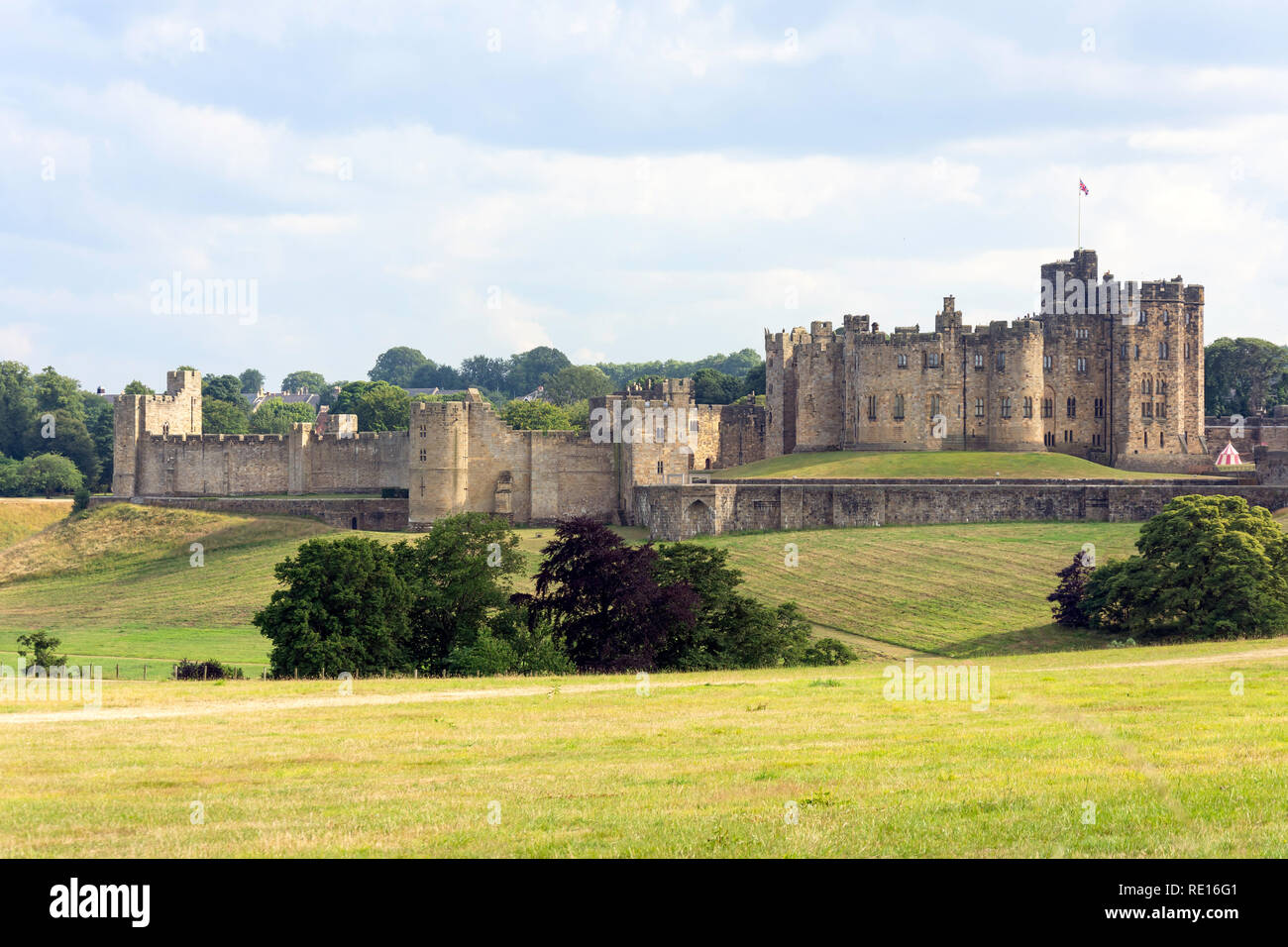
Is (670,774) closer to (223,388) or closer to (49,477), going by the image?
(49,477)

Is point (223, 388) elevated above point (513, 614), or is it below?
above

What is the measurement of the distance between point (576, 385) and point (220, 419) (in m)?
56.9

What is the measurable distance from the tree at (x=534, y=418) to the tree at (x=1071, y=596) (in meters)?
58.0

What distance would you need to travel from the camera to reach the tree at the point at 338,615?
35.8m

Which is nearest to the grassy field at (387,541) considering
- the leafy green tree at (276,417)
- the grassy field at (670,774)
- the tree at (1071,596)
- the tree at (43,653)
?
the tree at (1071,596)

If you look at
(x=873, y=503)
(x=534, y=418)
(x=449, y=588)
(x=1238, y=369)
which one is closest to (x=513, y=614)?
(x=449, y=588)

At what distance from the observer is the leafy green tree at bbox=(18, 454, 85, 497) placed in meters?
103

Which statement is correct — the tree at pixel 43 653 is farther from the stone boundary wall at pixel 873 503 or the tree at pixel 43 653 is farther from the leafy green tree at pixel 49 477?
the leafy green tree at pixel 49 477

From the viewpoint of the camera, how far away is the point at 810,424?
3174 inches

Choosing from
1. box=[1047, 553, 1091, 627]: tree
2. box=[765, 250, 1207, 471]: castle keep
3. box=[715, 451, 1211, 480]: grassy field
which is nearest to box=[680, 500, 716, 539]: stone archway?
box=[715, 451, 1211, 480]: grassy field

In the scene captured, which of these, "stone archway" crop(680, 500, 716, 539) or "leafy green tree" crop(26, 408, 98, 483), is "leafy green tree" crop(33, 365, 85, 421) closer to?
"leafy green tree" crop(26, 408, 98, 483)

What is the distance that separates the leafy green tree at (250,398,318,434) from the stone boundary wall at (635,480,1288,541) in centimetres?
7026
